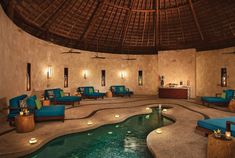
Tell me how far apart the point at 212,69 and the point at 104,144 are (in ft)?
37.4

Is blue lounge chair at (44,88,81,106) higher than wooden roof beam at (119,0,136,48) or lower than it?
lower

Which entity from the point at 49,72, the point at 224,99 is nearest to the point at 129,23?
the point at 49,72

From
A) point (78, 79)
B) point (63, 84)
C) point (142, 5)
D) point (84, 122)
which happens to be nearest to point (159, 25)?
point (142, 5)

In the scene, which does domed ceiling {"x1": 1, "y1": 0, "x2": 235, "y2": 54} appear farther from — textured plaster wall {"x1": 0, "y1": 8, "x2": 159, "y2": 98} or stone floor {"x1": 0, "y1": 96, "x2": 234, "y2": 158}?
stone floor {"x1": 0, "y1": 96, "x2": 234, "y2": 158}

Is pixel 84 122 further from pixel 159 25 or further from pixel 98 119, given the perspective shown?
pixel 159 25

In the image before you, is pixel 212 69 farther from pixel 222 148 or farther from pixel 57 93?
pixel 57 93

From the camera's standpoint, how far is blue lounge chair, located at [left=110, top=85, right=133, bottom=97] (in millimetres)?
14008

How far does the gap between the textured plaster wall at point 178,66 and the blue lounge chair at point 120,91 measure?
3.37 m

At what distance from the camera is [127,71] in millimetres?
15445

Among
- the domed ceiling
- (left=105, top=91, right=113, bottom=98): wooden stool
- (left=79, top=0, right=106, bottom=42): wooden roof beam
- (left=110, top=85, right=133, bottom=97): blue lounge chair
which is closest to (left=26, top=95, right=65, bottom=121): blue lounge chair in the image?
the domed ceiling

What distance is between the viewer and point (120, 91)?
1405cm

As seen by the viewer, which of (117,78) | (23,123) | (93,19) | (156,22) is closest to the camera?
(23,123)

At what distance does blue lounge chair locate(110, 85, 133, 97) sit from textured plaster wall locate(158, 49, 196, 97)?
11.1 ft

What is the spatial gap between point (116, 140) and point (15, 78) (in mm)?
5216
